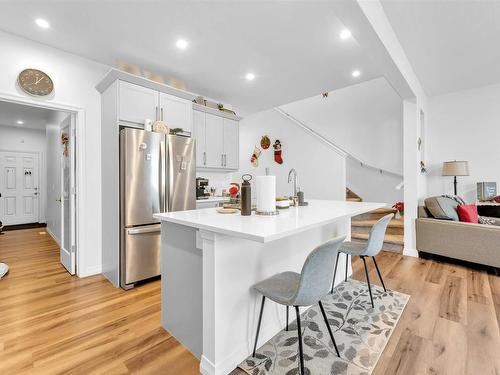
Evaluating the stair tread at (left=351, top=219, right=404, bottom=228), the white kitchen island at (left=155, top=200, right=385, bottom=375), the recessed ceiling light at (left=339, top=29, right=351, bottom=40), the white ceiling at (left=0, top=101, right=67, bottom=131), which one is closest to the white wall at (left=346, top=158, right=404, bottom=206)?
the stair tread at (left=351, top=219, right=404, bottom=228)

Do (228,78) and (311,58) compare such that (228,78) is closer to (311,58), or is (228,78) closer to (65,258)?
(311,58)

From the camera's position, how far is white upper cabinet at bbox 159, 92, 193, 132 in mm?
3181

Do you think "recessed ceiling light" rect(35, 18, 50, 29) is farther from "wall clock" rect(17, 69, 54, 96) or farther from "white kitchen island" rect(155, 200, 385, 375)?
"white kitchen island" rect(155, 200, 385, 375)

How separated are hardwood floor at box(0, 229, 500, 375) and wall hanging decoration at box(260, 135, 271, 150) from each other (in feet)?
12.1

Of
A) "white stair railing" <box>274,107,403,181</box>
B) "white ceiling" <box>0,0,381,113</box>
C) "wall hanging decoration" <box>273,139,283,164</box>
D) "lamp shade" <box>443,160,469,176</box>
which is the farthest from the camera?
"wall hanging decoration" <box>273,139,283,164</box>

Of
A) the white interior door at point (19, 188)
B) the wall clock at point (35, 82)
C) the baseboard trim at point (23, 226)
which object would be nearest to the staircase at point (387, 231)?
the wall clock at point (35, 82)

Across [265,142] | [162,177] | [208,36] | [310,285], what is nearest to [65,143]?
[162,177]

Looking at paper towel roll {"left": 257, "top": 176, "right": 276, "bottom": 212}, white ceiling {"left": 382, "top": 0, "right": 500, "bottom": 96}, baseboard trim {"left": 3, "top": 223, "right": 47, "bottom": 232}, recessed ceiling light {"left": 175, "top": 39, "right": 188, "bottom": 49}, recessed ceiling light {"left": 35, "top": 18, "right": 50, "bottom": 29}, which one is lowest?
baseboard trim {"left": 3, "top": 223, "right": 47, "bottom": 232}

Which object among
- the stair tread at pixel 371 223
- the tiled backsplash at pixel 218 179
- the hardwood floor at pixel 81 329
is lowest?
the hardwood floor at pixel 81 329

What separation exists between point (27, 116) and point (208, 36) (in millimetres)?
5134

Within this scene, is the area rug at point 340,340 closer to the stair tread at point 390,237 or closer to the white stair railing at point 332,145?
the stair tread at point 390,237

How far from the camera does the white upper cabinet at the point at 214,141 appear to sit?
4047 millimetres

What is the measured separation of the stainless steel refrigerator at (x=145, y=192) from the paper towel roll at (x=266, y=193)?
155cm

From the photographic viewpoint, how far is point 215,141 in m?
4.16
